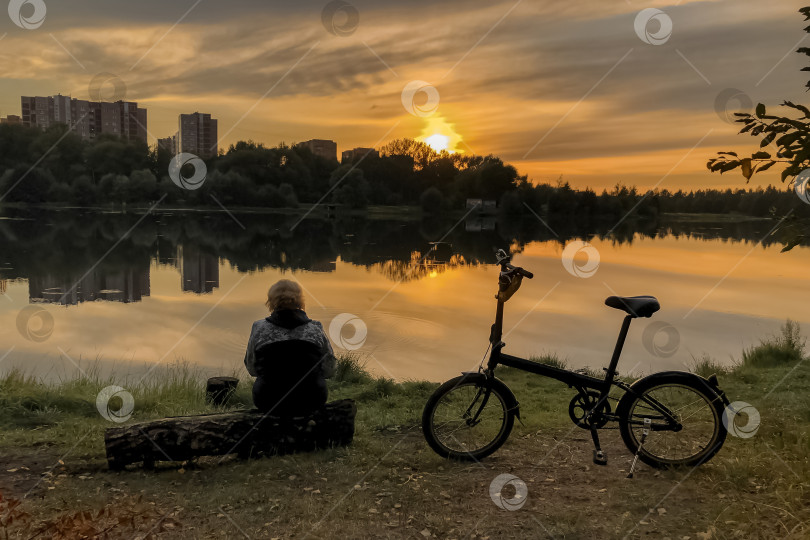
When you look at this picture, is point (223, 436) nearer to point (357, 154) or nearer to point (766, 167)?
point (766, 167)

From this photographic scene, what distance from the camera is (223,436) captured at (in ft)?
Answer: 21.5

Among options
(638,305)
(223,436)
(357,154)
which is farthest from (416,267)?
(357,154)

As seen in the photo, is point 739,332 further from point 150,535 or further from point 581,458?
point 150,535

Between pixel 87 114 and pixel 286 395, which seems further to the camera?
pixel 87 114

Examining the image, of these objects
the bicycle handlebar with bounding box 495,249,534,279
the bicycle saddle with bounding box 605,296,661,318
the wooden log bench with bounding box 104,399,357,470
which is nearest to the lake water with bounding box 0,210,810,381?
the wooden log bench with bounding box 104,399,357,470

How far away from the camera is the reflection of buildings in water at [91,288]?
88.5 feet

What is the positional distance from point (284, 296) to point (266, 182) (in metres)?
108

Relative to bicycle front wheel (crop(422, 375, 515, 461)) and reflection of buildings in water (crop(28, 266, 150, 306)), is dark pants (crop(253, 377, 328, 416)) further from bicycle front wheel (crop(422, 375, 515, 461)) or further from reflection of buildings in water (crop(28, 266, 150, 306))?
reflection of buildings in water (crop(28, 266, 150, 306))

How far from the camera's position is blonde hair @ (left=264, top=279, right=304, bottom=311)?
21.1 feet

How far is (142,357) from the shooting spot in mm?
16656

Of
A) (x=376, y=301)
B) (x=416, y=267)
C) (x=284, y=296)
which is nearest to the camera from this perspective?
(x=284, y=296)

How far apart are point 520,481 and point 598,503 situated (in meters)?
0.79

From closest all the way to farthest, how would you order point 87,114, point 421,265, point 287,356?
point 287,356 → point 421,265 → point 87,114

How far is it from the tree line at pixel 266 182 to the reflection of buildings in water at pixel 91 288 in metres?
68.1
